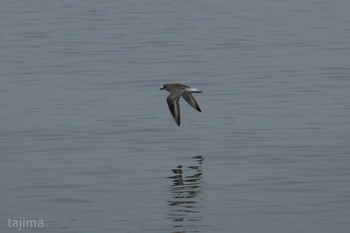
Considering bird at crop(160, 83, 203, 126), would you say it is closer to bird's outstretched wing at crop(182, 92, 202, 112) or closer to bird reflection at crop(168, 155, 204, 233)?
bird's outstretched wing at crop(182, 92, 202, 112)

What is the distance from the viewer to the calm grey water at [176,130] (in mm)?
15711

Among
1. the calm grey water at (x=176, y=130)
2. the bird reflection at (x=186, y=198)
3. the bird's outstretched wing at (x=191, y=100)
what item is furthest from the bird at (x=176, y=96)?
the bird reflection at (x=186, y=198)

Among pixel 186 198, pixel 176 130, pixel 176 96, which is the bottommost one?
pixel 186 198

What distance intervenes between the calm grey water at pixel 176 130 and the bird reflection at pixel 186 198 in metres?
0.03

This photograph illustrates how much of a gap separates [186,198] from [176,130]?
542 centimetres

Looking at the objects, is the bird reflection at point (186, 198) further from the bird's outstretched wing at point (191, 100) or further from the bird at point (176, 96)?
the bird's outstretched wing at point (191, 100)

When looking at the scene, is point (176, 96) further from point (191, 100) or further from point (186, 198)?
point (186, 198)

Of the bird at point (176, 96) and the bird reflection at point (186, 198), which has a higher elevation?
the bird at point (176, 96)

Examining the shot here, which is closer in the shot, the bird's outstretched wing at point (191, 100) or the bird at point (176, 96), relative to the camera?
the bird at point (176, 96)

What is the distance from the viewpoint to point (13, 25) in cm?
4238

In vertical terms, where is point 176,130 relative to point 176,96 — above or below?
below

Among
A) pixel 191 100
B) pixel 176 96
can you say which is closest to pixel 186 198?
pixel 176 96

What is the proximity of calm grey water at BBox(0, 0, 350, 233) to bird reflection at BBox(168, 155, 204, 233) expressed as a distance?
0.10 feet

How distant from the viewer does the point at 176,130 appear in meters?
21.7
